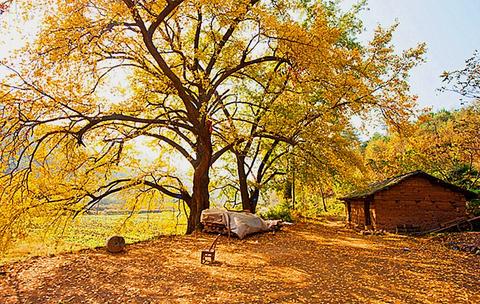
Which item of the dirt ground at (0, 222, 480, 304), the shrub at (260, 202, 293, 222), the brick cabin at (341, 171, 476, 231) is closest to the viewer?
the dirt ground at (0, 222, 480, 304)

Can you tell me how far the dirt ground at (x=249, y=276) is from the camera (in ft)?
18.9

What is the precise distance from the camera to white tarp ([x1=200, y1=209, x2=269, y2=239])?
11.9m

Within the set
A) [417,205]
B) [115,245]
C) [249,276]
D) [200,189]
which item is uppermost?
[200,189]

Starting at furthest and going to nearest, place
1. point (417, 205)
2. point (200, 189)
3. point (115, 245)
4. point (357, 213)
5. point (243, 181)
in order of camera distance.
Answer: point (243, 181)
point (357, 213)
point (417, 205)
point (200, 189)
point (115, 245)

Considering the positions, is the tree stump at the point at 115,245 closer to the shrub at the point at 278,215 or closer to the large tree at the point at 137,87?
the large tree at the point at 137,87

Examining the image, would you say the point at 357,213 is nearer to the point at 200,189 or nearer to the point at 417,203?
the point at 417,203

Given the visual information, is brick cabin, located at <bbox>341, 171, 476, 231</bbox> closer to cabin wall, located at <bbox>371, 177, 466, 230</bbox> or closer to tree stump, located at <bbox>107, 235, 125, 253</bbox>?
cabin wall, located at <bbox>371, 177, 466, 230</bbox>

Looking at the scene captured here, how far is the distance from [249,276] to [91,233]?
16.2 m

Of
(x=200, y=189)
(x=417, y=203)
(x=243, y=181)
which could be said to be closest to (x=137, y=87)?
(x=200, y=189)

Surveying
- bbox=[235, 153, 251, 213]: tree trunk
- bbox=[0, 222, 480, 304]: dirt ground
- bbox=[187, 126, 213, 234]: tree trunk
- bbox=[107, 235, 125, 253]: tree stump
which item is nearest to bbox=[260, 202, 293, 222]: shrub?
bbox=[235, 153, 251, 213]: tree trunk

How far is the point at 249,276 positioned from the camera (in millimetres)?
7008

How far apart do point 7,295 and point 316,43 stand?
1006 centimetres

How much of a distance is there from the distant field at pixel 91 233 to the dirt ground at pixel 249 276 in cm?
240

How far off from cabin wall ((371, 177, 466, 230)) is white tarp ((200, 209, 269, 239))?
6475 mm
